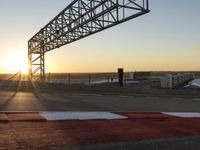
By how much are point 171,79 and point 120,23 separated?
22.6m

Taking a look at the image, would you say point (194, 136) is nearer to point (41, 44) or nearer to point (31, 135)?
point (31, 135)

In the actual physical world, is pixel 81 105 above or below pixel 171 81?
below

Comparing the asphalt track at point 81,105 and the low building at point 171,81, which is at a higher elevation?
the low building at point 171,81

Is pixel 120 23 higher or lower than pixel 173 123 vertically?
higher

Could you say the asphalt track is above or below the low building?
below

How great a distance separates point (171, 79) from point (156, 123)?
36.6 metres

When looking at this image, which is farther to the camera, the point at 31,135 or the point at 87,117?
the point at 87,117

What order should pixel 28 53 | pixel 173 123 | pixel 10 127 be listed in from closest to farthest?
pixel 10 127 → pixel 173 123 → pixel 28 53

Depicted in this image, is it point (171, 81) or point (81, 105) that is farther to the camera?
point (171, 81)

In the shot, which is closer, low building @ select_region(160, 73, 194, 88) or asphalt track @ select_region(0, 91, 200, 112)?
asphalt track @ select_region(0, 91, 200, 112)

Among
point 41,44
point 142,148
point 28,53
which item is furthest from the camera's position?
point 28,53

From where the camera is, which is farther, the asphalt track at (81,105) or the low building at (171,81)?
the low building at (171,81)

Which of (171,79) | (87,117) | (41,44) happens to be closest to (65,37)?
(41,44)

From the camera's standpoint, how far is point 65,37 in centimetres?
4094
